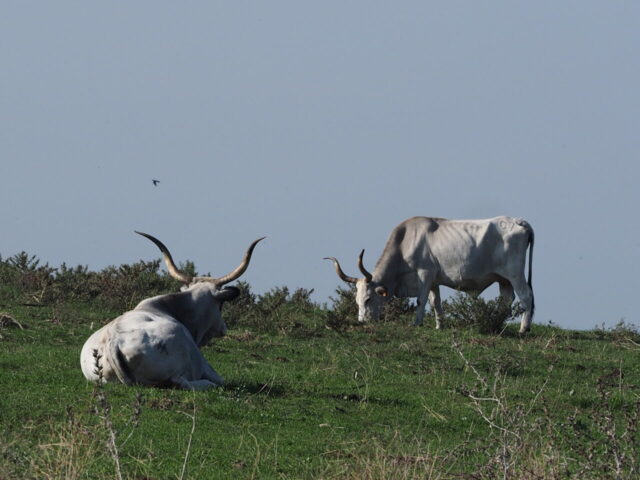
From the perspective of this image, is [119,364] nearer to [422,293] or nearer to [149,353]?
[149,353]

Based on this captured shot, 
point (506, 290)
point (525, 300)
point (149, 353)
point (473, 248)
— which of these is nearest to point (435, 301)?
point (473, 248)

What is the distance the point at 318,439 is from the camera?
32.6 feet

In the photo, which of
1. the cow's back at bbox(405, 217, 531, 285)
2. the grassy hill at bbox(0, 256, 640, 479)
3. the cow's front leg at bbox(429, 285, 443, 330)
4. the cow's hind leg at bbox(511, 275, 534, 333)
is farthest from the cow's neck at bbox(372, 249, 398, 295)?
the cow's hind leg at bbox(511, 275, 534, 333)

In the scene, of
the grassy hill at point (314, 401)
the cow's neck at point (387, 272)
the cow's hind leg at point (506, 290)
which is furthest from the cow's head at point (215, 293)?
the cow's hind leg at point (506, 290)

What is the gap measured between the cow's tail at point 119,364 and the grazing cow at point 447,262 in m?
11.0

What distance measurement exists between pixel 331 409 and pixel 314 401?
14.9 inches

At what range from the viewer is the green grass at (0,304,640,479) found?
808 cm

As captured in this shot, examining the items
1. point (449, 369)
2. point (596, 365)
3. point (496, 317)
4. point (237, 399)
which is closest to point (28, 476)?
point (237, 399)

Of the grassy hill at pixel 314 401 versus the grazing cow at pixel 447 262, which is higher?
the grazing cow at pixel 447 262

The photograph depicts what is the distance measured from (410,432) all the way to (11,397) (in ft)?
11.3

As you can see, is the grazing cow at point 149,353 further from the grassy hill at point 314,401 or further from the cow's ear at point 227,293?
the cow's ear at point 227,293

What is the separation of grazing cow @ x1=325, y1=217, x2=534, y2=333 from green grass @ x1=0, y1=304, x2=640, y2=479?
Result: 341 cm

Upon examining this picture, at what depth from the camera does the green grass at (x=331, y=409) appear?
8.08 metres

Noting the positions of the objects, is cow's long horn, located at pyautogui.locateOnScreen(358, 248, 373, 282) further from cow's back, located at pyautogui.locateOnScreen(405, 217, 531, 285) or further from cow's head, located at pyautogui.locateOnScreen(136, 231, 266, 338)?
cow's head, located at pyautogui.locateOnScreen(136, 231, 266, 338)
